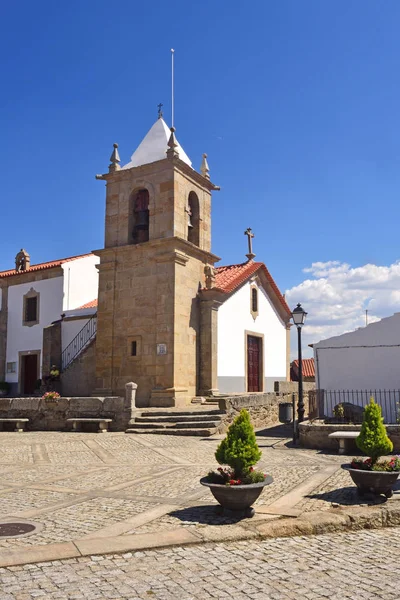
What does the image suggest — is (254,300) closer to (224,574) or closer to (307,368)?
(307,368)

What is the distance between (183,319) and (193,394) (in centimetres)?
270

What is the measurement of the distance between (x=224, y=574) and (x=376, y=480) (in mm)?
3130

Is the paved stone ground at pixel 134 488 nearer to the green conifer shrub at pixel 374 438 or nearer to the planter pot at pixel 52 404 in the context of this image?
the green conifer shrub at pixel 374 438

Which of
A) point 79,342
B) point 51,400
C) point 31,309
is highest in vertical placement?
point 31,309

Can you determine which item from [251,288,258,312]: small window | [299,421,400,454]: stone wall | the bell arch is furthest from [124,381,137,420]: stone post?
[251,288,258,312]: small window

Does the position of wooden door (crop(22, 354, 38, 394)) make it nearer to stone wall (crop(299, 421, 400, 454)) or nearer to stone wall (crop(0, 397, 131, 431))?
stone wall (crop(0, 397, 131, 431))

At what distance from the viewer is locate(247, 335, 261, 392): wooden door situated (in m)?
23.2

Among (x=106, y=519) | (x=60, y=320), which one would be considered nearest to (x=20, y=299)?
(x=60, y=320)

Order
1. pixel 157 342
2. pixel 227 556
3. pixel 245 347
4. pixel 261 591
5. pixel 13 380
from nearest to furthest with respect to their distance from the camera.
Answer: pixel 261 591, pixel 227 556, pixel 157 342, pixel 245 347, pixel 13 380

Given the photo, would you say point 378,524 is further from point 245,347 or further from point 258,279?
point 258,279

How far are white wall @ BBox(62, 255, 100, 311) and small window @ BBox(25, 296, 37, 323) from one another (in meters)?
2.16

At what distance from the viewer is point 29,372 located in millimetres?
26469

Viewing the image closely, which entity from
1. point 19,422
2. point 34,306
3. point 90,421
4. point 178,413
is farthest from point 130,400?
point 34,306

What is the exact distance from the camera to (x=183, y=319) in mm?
18719
